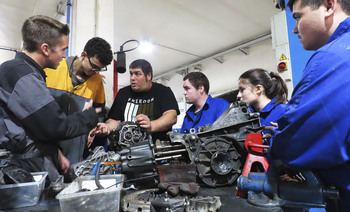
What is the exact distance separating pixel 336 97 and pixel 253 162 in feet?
1.67

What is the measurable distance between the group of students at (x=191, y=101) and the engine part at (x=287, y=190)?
0.04 meters

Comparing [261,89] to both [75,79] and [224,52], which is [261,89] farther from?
[224,52]

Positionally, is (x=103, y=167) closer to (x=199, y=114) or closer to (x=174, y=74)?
(x=199, y=114)

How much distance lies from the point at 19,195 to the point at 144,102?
1090mm

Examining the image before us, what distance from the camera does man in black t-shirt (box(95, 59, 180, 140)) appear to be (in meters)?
1.72

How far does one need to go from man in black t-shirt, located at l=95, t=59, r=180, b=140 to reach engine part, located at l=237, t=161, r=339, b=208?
954 millimetres

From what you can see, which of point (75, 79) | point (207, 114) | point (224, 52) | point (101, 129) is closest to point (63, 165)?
point (101, 129)

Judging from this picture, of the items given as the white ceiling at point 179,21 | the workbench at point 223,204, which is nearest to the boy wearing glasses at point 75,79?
the workbench at point 223,204

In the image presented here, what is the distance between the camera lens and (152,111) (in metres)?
1.75

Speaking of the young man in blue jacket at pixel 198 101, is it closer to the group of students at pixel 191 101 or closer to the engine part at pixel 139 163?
the group of students at pixel 191 101

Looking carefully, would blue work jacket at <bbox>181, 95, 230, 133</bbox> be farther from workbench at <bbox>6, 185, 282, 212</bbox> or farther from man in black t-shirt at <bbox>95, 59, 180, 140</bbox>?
workbench at <bbox>6, 185, 282, 212</bbox>

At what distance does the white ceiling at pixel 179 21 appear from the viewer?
338cm

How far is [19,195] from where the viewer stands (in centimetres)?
81

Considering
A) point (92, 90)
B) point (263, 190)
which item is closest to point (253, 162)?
point (263, 190)
